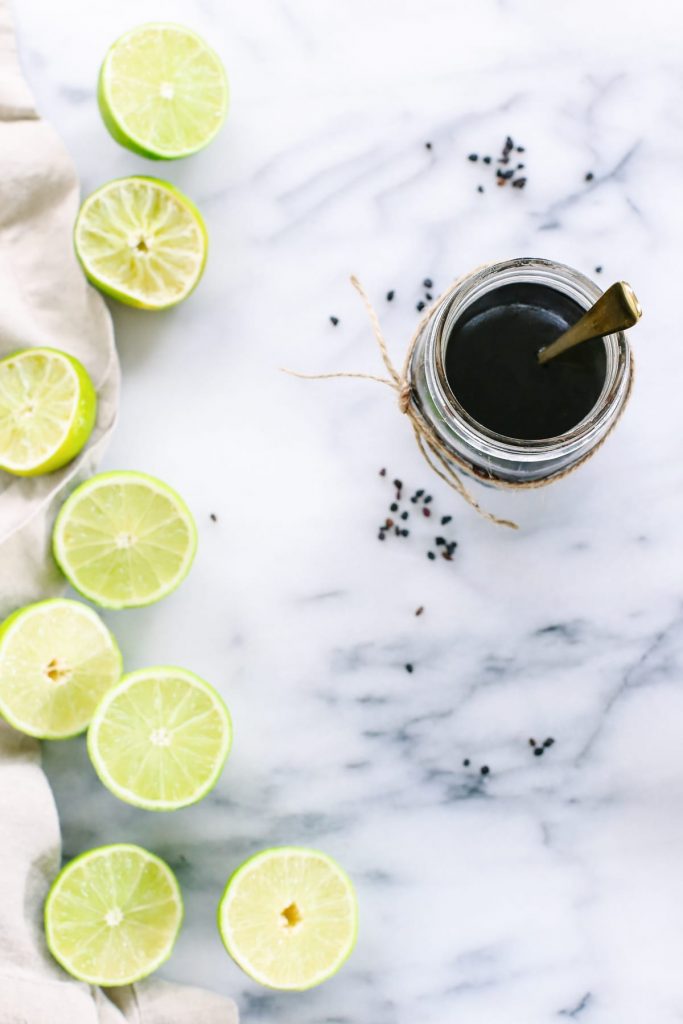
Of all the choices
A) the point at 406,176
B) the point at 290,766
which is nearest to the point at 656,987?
the point at 290,766

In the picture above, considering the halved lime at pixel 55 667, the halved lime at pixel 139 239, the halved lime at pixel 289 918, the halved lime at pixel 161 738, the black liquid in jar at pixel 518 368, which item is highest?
the halved lime at pixel 139 239

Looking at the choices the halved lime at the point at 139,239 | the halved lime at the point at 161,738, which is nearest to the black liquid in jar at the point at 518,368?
the halved lime at the point at 139,239

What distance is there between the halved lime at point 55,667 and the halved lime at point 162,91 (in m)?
0.66

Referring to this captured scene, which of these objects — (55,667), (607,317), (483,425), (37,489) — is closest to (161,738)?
(55,667)

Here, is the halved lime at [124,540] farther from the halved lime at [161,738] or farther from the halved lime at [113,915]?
the halved lime at [113,915]

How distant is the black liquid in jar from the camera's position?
129cm

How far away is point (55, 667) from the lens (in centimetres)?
152

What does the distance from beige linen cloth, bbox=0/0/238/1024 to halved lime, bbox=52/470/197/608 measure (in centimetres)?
4

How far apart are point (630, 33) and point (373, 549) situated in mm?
833

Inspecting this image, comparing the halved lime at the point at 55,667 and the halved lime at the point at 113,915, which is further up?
the halved lime at the point at 55,667

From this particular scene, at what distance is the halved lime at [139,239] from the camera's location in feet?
5.09

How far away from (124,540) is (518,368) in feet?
1.96

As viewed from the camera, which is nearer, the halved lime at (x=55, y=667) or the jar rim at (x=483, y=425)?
the jar rim at (x=483, y=425)

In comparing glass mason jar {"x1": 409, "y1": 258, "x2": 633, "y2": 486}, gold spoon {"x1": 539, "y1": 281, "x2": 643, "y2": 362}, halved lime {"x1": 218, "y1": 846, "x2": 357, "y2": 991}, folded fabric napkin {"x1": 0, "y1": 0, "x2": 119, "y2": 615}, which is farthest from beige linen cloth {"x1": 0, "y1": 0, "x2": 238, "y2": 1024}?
gold spoon {"x1": 539, "y1": 281, "x2": 643, "y2": 362}
